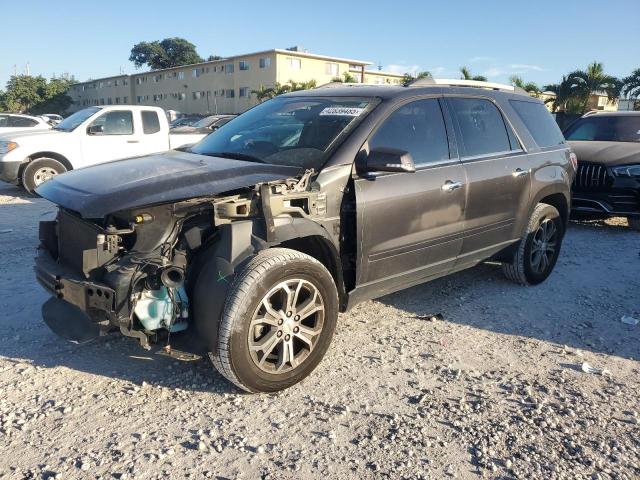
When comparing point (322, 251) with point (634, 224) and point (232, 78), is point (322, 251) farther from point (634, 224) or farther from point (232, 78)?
point (232, 78)

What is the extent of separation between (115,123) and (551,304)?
30.2 feet

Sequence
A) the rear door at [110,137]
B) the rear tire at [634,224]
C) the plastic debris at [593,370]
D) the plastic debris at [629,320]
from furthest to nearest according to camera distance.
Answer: the rear door at [110,137] → the rear tire at [634,224] → the plastic debris at [629,320] → the plastic debris at [593,370]

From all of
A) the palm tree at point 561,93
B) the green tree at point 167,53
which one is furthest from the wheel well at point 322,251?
the green tree at point 167,53

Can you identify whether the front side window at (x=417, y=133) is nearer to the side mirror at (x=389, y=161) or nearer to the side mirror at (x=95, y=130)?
the side mirror at (x=389, y=161)

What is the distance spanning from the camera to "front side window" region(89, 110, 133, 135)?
10720mm

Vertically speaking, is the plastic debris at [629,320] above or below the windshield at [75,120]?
below

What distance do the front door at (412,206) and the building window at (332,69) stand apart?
45732 millimetres

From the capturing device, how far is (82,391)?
10.5 ft

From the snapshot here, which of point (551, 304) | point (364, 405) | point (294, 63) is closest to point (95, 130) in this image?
point (551, 304)

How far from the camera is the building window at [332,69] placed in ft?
157

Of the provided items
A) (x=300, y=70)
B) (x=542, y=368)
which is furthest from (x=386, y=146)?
(x=300, y=70)

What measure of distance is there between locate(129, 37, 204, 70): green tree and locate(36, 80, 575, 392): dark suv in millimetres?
91697

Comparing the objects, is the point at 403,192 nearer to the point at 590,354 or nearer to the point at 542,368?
the point at 542,368

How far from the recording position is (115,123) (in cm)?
1088
